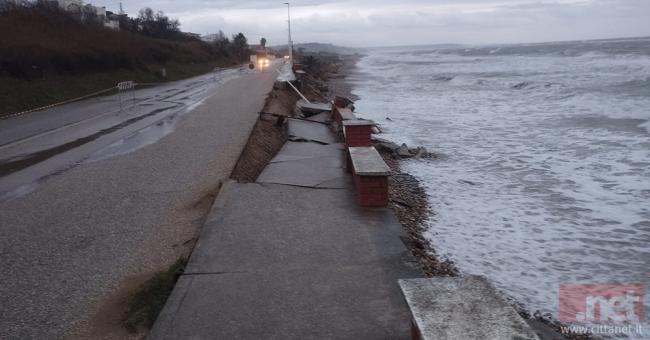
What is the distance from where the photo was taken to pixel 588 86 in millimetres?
30562

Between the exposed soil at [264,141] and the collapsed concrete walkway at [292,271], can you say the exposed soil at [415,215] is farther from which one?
the exposed soil at [264,141]

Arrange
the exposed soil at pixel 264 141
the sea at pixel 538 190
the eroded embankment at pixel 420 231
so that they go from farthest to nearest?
the exposed soil at pixel 264 141 → the sea at pixel 538 190 → the eroded embankment at pixel 420 231

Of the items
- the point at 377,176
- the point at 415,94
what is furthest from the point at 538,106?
the point at 377,176

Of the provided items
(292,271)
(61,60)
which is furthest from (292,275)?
(61,60)

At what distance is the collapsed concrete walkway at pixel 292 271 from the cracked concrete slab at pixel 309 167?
335 mm

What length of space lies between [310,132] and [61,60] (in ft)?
69.4

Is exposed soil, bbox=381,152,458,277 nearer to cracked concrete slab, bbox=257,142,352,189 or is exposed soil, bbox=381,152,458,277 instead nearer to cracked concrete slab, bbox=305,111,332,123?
cracked concrete slab, bbox=257,142,352,189

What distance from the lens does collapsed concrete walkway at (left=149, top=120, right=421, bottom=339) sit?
12.5 feet

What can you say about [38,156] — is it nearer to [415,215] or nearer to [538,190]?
[415,215]

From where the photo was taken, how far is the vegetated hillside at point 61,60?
76.1ft

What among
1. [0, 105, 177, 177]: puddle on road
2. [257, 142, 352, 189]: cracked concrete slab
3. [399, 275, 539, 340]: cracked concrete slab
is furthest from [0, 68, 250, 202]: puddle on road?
[399, 275, 539, 340]: cracked concrete slab

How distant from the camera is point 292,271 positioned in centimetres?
472

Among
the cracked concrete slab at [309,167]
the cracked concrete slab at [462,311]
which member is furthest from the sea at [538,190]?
the cracked concrete slab at [462,311]

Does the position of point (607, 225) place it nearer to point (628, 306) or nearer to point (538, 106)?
point (628, 306)
